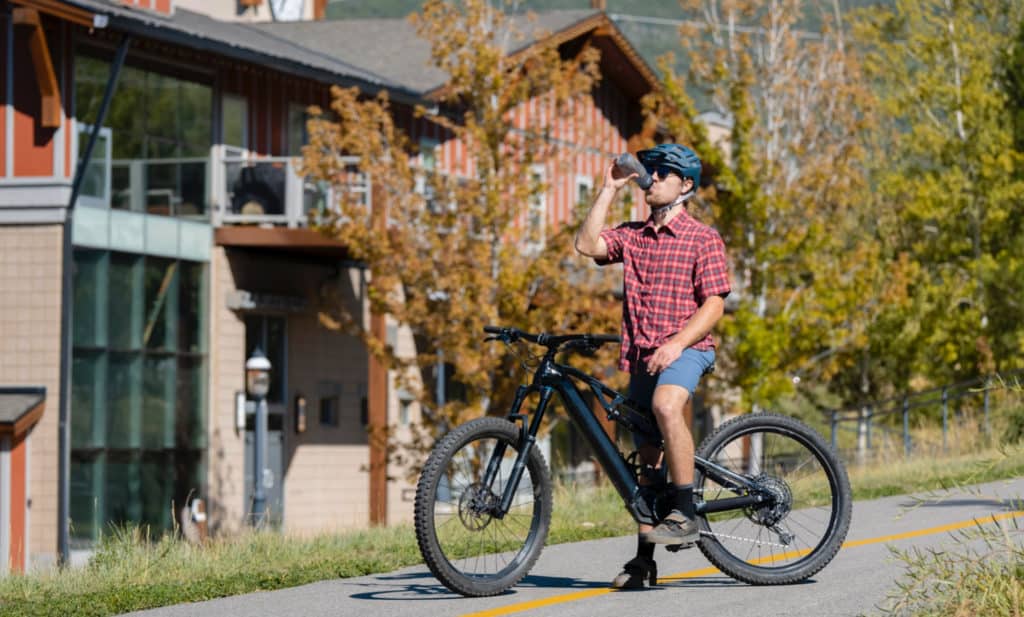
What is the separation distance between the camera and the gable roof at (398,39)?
33.2 m

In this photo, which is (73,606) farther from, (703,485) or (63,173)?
(63,173)

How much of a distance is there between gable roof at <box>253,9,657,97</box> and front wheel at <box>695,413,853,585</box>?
23.0 metres

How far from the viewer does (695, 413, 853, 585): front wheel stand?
27.8 feet

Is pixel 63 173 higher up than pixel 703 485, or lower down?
higher up

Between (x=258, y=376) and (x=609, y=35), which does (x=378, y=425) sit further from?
(x=609, y=35)

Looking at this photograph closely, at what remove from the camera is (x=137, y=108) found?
27.2 metres

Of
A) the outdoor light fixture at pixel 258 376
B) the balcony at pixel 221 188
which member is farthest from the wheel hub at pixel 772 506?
the outdoor light fixture at pixel 258 376

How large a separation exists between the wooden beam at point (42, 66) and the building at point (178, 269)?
0.03 m

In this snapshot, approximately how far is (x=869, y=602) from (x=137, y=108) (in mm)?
21099

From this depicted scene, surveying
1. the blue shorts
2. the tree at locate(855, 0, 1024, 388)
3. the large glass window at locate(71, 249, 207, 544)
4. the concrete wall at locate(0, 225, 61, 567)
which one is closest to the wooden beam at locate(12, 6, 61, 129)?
the concrete wall at locate(0, 225, 61, 567)

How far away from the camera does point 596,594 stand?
830 cm

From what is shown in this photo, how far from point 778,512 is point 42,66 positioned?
61.1 ft

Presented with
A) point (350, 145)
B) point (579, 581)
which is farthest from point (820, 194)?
point (579, 581)

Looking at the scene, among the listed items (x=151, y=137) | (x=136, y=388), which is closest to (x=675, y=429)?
(x=136, y=388)
